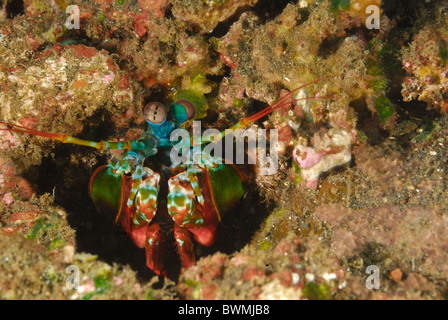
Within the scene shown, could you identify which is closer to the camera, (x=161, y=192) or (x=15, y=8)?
(x=161, y=192)

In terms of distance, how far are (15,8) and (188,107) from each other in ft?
10.8

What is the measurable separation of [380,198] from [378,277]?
36.8 inches

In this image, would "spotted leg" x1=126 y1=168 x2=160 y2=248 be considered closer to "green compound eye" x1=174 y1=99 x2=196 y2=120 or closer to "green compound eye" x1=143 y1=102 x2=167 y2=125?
"green compound eye" x1=143 y1=102 x2=167 y2=125

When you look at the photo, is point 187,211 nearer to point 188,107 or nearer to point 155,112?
point 155,112

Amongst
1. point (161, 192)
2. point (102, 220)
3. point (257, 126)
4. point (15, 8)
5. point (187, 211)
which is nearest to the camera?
point (187, 211)

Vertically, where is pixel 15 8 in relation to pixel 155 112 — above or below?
above

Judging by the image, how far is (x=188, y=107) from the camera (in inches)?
161

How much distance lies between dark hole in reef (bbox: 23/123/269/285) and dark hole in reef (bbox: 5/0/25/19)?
7.26ft

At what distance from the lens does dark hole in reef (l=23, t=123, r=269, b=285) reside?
421 centimetres

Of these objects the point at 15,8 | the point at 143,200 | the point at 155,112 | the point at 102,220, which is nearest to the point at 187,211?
the point at 143,200

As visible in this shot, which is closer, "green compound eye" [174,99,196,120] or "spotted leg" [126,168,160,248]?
"spotted leg" [126,168,160,248]

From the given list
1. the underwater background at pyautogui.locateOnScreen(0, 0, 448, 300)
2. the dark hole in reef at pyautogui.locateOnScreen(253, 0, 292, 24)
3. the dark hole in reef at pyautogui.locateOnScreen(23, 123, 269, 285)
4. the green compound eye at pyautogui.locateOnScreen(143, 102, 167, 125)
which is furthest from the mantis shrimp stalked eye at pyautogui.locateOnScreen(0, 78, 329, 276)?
the dark hole in reef at pyautogui.locateOnScreen(253, 0, 292, 24)

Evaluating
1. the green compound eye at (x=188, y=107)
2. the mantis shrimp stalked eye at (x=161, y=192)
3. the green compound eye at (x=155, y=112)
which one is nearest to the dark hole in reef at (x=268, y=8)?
the mantis shrimp stalked eye at (x=161, y=192)

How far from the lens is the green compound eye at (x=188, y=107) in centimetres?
407
